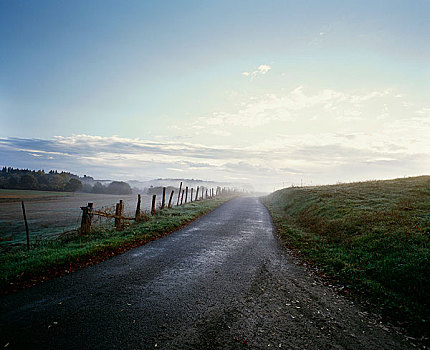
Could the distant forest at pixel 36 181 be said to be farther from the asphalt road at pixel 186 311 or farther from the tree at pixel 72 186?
the asphalt road at pixel 186 311

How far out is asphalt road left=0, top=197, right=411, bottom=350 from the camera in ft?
11.9

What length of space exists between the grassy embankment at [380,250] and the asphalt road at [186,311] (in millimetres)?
965

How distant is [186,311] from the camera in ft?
14.7

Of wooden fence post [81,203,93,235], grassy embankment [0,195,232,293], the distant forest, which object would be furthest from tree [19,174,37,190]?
wooden fence post [81,203,93,235]

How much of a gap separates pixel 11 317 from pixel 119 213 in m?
8.52

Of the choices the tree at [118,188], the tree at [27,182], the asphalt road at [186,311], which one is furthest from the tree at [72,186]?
the asphalt road at [186,311]

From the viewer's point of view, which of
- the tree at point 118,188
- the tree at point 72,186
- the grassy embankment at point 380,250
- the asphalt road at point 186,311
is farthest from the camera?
the tree at point 118,188

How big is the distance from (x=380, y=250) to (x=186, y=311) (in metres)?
7.21

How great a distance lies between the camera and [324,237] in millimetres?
10828

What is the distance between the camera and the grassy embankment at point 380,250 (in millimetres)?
5105

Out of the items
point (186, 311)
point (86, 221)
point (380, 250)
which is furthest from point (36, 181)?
point (380, 250)

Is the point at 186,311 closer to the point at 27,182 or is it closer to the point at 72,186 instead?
the point at 27,182

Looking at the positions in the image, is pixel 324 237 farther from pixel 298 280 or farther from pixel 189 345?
pixel 189 345

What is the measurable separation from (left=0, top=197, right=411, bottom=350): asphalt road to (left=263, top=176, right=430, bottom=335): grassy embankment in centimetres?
96
